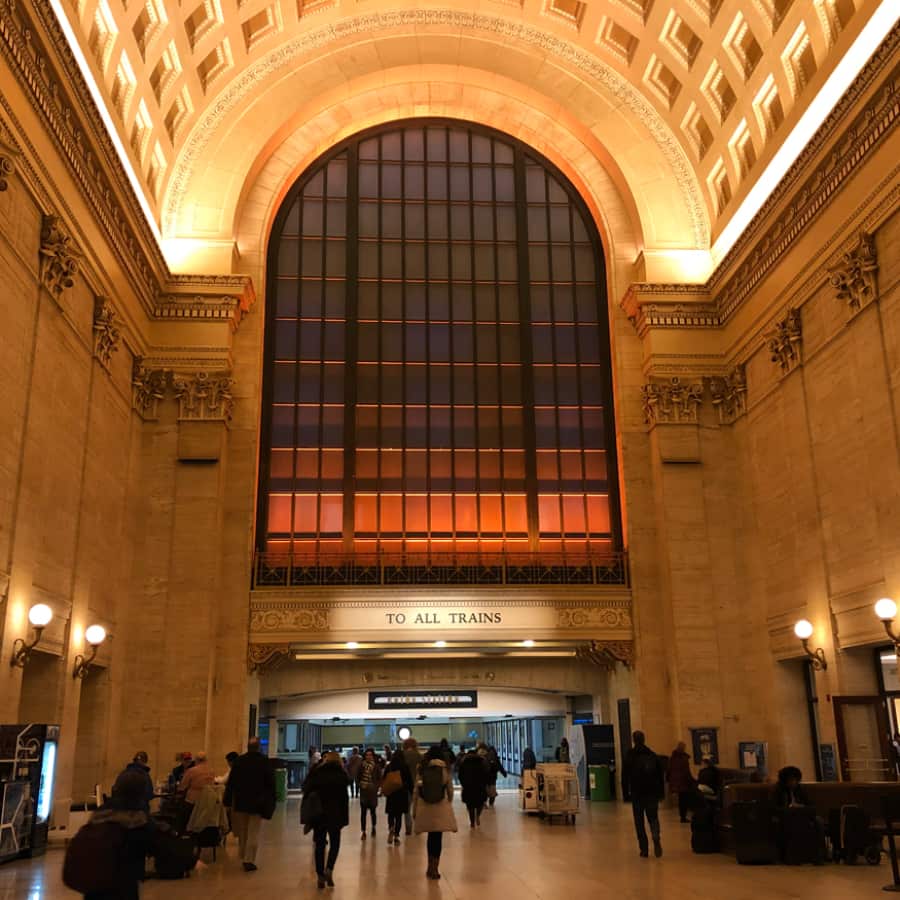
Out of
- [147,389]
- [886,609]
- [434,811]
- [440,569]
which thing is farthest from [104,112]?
[886,609]

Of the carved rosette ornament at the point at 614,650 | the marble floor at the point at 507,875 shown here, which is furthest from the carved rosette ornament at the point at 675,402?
the marble floor at the point at 507,875

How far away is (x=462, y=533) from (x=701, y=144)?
446 inches

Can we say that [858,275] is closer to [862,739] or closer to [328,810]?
[862,739]

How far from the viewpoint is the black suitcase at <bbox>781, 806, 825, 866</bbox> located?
38.0 ft

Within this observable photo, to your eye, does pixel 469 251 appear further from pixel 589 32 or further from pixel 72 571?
pixel 72 571

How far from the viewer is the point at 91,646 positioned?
1716cm

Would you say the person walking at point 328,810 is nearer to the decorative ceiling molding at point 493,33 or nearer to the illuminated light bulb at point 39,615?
the illuminated light bulb at point 39,615

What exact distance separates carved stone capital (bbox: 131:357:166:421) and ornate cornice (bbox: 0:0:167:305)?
1.64m

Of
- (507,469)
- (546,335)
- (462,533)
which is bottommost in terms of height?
(462,533)

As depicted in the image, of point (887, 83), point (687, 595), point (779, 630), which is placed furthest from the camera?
Result: point (687, 595)

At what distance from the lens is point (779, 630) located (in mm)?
20172

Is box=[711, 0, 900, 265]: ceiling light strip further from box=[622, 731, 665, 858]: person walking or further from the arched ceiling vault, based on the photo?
box=[622, 731, 665, 858]: person walking

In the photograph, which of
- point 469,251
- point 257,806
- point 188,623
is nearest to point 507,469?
point 469,251

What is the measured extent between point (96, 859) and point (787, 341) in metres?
17.3
